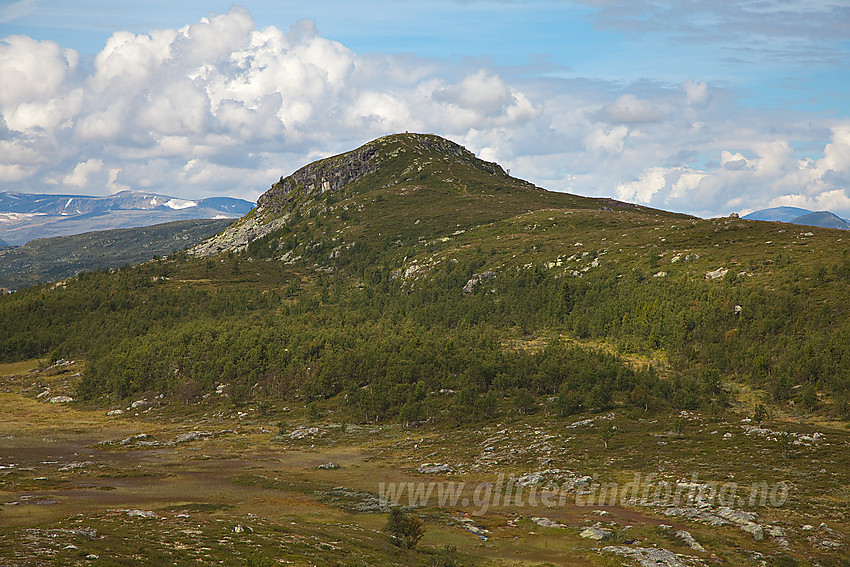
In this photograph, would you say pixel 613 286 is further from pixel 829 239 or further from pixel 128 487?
pixel 128 487

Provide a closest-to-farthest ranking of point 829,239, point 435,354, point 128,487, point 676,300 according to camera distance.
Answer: point 128,487 → point 435,354 → point 676,300 → point 829,239

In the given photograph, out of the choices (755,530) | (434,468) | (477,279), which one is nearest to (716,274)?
(477,279)

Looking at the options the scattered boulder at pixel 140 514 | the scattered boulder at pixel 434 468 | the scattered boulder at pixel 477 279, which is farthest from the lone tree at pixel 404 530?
the scattered boulder at pixel 477 279

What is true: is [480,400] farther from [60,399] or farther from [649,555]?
[60,399]

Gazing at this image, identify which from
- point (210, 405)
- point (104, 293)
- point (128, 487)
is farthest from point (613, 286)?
point (104, 293)

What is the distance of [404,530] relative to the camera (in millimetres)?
43125

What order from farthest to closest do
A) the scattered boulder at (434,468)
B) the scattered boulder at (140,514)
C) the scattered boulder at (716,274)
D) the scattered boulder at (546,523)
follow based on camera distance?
the scattered boulder at (716,274)
the scattered boulder at (434,468)
the scattered boulder at (546,523)
the scattered boulder at (140,514)

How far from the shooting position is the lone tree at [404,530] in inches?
1633

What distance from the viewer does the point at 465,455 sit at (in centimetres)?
7431

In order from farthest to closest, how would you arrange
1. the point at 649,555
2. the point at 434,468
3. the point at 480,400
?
the point at 480,400 → the point at 434,468 → the point at 649,555

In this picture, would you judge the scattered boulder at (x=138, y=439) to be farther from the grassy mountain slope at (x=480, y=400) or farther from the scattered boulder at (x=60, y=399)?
the scattered boulder at (x=60, y=399)

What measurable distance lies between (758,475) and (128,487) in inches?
2499

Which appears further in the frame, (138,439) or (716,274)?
(716,274)

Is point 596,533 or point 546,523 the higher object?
point 596,533
